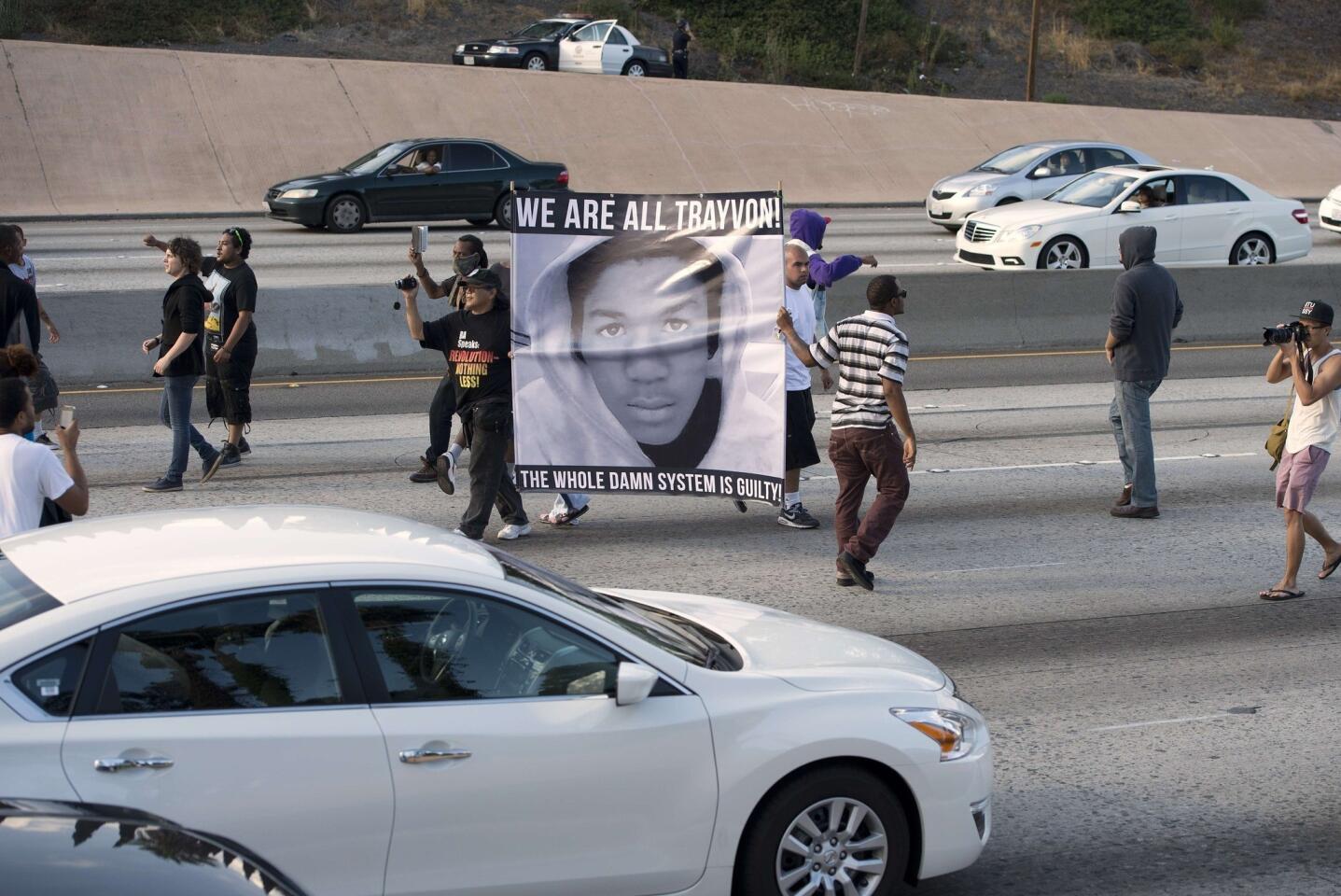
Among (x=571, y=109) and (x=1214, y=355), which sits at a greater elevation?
(x=571, y=109)

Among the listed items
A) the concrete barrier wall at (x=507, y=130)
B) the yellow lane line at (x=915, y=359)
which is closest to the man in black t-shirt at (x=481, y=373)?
the yellow lane line at (x=915, y=359)

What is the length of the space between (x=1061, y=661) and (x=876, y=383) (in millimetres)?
1891

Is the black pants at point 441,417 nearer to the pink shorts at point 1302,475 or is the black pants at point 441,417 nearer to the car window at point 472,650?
the pink shorts at point 1302,475

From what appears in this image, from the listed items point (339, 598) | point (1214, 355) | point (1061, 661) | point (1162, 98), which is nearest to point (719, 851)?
point (339, 598)

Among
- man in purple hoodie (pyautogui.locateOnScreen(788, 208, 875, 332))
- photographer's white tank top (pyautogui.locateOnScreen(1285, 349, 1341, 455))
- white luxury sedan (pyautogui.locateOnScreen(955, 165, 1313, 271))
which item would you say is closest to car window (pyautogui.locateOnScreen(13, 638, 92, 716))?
man in purple hoodie (pyautogui.locateOnScreen(788, 208, 875, 332))

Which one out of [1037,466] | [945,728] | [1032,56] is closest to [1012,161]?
[1032,56]

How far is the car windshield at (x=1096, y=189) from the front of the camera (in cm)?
2277

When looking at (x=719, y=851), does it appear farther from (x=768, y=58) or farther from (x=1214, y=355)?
(x=768, y=58)

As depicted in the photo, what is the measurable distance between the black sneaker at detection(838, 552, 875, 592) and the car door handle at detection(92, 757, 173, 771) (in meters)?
5.38

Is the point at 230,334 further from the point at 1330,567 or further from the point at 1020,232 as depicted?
the point at 1020,232

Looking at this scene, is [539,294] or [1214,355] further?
[1214,355]

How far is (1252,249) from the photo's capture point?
23203 mm

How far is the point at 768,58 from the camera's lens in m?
48.1

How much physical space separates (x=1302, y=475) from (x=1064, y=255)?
13.5m
